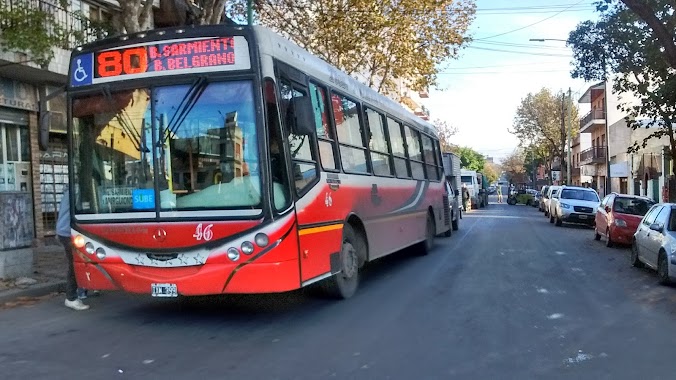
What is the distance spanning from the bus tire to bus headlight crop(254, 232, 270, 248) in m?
1.78

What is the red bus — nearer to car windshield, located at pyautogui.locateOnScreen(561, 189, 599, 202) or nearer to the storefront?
the storefront

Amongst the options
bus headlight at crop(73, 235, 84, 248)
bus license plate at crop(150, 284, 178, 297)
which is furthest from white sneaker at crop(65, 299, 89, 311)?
bus license plate at crop(150, 284, 178, 297)

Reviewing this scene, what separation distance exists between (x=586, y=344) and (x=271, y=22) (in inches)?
757

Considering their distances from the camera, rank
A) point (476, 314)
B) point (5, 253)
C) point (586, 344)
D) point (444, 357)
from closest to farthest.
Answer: point (444, 357), point (586, 344), point (476, 314), point (5, 253)

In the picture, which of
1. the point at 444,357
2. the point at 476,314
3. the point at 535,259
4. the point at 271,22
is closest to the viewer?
the point at 444,357

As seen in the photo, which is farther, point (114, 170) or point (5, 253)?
point (5, 253)

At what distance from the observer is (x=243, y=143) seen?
6.54 meters

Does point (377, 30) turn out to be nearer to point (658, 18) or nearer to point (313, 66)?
point (658, 18)

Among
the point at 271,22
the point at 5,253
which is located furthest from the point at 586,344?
the point at 271,22

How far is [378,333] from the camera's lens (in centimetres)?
670

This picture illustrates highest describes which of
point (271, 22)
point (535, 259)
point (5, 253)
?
point (271, 22)

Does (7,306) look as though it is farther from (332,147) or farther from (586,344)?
(586,344)

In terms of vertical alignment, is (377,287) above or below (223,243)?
below

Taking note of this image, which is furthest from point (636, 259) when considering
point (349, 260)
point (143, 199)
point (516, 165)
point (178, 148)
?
point (516, 165)
